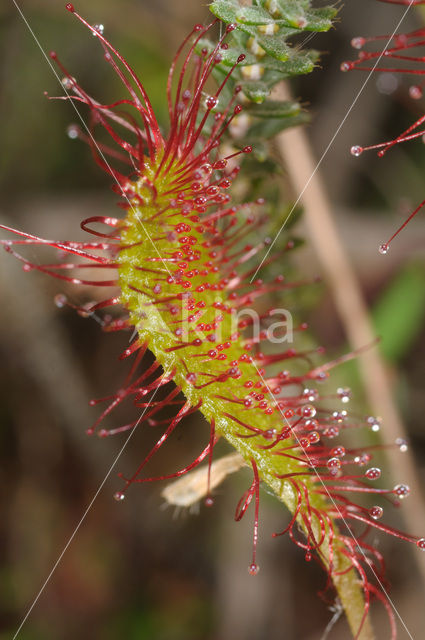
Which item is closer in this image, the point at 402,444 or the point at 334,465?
the point at 334,465

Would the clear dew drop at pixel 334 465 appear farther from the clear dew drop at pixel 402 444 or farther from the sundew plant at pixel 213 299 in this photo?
the clear dew drop at pixel 402 444

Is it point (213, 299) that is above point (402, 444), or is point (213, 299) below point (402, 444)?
above

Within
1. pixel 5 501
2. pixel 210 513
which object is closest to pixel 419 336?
pixel 210 513

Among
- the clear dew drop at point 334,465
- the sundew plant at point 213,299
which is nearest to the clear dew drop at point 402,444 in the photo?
the sundew plant at point 213,299

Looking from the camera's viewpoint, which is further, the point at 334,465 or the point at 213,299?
the point at 213,299

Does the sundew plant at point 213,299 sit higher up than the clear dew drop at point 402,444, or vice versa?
→ the sundew plant at point 213,299

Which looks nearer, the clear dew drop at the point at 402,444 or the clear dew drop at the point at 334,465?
the clear dew drop at the point at 334,465

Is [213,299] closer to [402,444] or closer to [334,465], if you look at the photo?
[334,465]

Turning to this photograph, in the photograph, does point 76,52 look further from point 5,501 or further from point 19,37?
point 5,501

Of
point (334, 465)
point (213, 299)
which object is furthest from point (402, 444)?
point (213, 299)

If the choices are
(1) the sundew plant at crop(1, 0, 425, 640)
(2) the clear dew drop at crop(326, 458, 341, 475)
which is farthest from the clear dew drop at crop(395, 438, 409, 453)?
(2) the clear dew drop at crop(326, 458, 341, 475)

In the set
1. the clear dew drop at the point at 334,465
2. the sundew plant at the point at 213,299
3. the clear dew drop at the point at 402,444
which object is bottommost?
the clear dew drop at the point at 334,465
